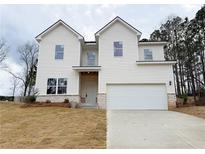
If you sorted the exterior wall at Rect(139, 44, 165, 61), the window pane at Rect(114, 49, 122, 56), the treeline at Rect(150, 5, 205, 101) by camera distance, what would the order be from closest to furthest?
the window pane at Rect(114, 49, 122, 56) < the exterior wall at Rect(139, 44, 165, 61) < the treeline at Rect(150, 5, 205, 101)

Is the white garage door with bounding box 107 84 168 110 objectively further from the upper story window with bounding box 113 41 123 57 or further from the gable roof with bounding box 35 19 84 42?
the gable roof with bounding box 35 19 84 42

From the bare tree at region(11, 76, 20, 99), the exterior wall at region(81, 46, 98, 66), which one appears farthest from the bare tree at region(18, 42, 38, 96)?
the exterior wall at region(81, 46, 98, 66)

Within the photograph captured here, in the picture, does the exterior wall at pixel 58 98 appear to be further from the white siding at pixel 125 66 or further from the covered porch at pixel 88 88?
the white siding at pixel 125 66

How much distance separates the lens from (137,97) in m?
18.1

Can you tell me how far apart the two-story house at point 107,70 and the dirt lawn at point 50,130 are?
5272 mm

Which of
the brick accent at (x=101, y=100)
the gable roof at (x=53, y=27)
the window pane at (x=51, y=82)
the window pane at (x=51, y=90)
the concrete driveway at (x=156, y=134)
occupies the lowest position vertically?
the concrete driveway at (x=156, y=134)

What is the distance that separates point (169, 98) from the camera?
1809 cm

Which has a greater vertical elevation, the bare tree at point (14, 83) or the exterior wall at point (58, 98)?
the bare tree at point (14, 83)

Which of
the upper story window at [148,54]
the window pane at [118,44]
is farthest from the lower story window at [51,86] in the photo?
the upper story window at [148,54]

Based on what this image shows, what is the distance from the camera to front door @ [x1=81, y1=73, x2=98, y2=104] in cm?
1991

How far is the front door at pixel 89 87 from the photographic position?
65.3ft

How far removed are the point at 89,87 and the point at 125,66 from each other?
4095mm

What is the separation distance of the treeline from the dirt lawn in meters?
19.5

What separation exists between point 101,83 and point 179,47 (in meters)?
17.0
